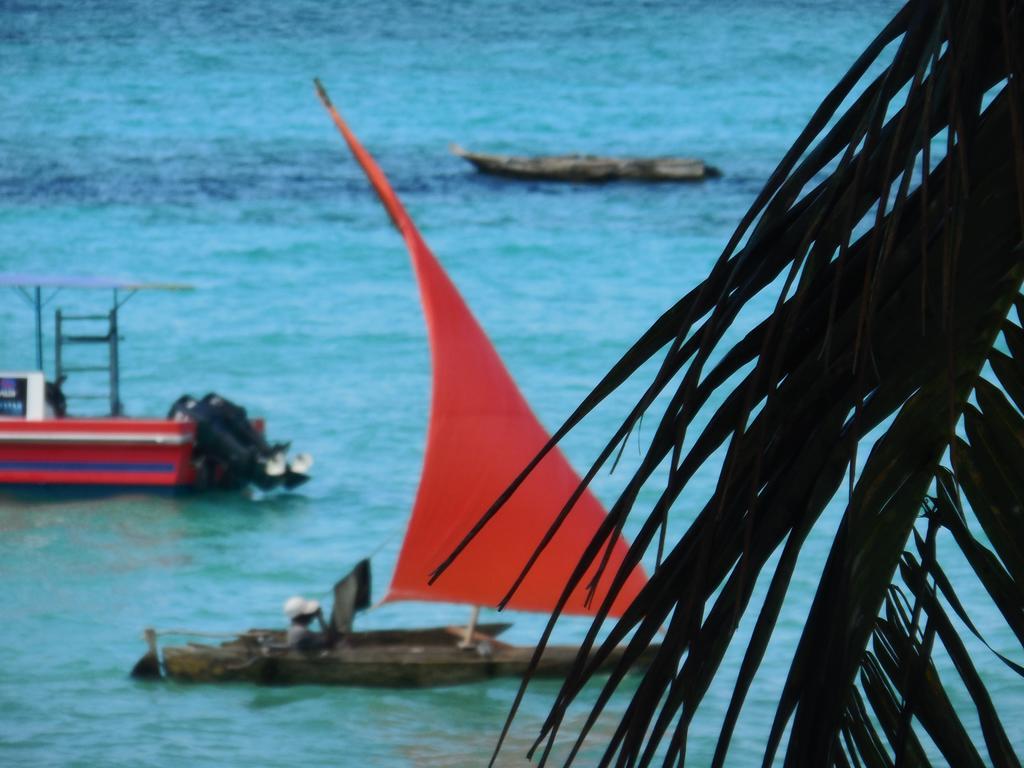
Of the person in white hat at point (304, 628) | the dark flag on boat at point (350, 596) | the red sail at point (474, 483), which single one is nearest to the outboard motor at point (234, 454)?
the red sail at point (474, 483)

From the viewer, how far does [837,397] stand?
3.55 ft

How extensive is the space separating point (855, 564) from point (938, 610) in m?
0.09

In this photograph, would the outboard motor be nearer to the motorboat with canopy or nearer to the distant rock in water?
the motorboat with canopy

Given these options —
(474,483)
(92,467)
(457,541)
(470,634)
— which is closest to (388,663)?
(470,634)

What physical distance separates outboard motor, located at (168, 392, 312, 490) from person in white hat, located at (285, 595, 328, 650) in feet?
16.3

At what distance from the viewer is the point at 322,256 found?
1164 inches

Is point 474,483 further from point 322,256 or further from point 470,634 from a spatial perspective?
point 322,256

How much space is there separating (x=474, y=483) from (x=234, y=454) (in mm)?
5337

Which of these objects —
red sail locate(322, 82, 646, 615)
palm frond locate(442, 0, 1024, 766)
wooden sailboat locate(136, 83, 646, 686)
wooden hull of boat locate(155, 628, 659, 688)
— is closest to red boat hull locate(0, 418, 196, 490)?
wooden sailboat locate(136, 83, 646, 686)

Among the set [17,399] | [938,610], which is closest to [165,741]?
[17,399]

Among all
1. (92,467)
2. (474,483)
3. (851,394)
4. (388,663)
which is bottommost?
(388,663)

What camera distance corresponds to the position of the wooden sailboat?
9.85 meters

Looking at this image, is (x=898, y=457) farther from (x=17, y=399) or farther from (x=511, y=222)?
(x=511, y=222)

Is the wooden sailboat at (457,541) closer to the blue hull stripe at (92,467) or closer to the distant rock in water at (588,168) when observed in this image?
the blue hull stripe at (92,467)
